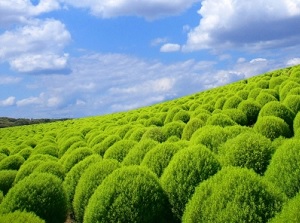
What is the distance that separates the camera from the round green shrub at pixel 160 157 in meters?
11.3

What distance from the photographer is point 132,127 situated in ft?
75.2

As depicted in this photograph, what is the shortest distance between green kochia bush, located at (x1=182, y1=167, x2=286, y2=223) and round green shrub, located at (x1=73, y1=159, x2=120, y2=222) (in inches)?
158

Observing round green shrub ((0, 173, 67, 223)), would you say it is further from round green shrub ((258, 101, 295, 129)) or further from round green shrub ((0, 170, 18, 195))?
round green shrub ((258, 101, 295, 129))

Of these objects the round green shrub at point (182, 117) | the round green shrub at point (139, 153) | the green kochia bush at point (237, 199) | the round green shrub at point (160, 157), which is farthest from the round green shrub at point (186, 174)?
the round green shrub at point (182, 117)

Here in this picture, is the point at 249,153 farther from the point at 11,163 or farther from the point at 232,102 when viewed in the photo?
the point at 232,102

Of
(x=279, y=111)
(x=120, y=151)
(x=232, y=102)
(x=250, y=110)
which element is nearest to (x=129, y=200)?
(x=120, y=151)

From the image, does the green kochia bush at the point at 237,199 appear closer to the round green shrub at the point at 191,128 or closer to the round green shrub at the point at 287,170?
the round green shrub at the point at 287,170

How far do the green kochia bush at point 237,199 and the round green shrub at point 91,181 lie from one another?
4.01 meters

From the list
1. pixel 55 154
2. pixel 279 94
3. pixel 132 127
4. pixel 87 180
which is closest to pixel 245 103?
pixel 279 94

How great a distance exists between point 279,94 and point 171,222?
17.6m

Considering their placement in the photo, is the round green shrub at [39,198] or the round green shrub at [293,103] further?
the round green shrub at [293,103]

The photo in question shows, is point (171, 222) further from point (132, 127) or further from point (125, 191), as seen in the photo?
point (132, 127)

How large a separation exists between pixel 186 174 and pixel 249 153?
6.81 feet

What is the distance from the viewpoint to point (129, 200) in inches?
365
